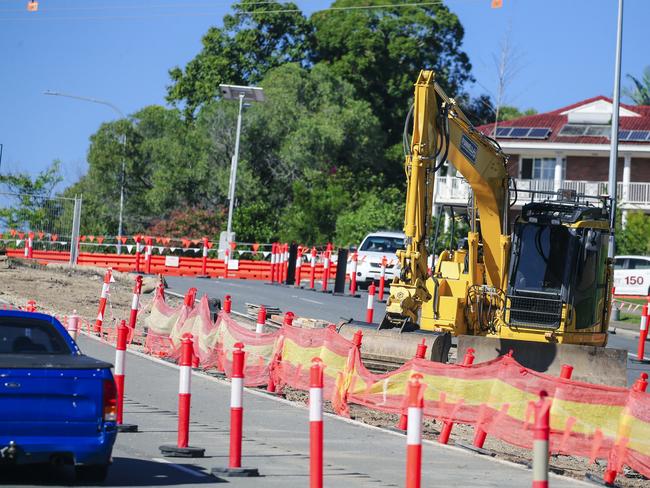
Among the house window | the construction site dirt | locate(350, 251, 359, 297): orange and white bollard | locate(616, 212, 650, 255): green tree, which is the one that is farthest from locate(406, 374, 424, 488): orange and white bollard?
the house window

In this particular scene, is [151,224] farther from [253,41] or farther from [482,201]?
[482,201]

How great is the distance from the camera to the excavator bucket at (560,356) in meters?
19.5

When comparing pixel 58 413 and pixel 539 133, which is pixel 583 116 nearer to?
pixel 539 133

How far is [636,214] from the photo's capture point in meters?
50.7

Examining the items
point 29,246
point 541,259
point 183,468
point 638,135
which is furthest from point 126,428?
point 638,135

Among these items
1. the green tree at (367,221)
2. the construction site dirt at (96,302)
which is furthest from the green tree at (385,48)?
the construction site dirt at (96,302)

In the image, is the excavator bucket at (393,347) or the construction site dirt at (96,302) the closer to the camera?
the construction site dirt at (96,302)

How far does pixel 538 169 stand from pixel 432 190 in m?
42.8

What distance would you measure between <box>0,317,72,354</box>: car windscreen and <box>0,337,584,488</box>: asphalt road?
3.13 feet

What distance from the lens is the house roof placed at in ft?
192

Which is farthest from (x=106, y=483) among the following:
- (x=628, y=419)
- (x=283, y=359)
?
(x=283, y=359)

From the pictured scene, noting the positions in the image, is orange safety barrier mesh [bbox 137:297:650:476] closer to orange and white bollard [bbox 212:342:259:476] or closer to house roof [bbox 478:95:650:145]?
orange and white bollard [bbox 212:342:259:476]

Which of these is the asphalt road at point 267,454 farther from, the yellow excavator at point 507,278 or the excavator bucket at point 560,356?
the excavator bucket at point 560,356

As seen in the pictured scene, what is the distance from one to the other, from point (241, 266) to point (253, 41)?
31.5m
